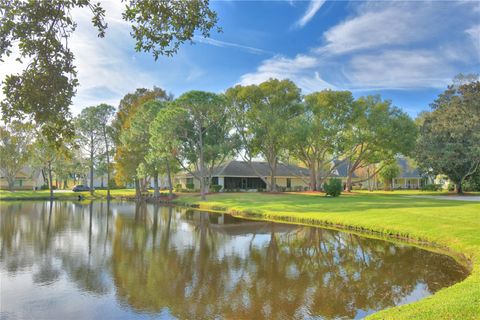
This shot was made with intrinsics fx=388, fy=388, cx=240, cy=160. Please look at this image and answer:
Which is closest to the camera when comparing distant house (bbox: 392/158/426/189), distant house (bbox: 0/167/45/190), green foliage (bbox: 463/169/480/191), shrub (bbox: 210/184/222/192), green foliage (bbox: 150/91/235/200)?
green foliage (bbox: 150/91/235/200)

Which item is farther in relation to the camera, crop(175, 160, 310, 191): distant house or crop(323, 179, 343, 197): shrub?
crop(175, 160, 310, 191): distant house

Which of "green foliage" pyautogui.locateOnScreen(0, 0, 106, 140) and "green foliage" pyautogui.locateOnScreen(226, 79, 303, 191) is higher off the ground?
"green foliage" pyautogui.locateOnScreen(226, 79, 303, 191)

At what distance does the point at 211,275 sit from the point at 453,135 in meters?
45.2

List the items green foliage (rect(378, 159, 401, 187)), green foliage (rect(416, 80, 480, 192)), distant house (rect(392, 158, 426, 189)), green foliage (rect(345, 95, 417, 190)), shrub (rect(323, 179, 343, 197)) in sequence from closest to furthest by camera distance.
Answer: shrub (rect(323, 179, 343, 197)), green foliage (rect(416, 80, 480, 192)), green foliage (rect(345, 95, 417, 190)), green foliage (rect(378, 159, 401, 187)), distant house (rect(392, 158, 426, 189))

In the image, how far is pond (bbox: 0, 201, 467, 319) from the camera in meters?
8.96

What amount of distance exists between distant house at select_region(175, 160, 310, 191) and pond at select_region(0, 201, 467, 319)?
124 ft

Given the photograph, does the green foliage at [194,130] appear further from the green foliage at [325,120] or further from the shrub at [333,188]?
the shrub at [333,188]

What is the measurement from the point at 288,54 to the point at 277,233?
11.4m

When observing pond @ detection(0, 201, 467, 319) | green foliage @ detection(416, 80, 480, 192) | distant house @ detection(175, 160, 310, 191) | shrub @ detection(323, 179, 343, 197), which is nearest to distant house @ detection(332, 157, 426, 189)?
distant house @ detection(175, 160, 310, 191)

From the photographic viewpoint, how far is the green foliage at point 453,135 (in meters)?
44.8

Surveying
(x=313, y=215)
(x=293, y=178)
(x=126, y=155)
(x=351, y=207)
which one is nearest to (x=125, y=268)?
(x=313, y=215)

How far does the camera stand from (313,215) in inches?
1017

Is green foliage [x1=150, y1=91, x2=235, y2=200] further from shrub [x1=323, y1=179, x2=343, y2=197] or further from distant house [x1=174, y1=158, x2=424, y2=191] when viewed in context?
shrub [x1=323, y1=179, x2=343, y2=197]

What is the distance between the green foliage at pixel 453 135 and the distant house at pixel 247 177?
17198 millimetres
